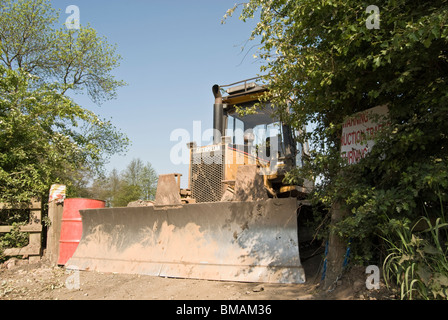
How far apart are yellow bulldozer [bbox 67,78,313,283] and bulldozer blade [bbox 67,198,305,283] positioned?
1 centimetres

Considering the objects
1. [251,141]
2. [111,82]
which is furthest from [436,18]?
[111,82]

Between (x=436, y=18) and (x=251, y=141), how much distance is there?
3.83 meters

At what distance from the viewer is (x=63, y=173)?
8.77 metres

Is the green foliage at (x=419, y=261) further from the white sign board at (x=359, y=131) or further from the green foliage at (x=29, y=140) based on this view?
the green foliage at (x=29, y=140)

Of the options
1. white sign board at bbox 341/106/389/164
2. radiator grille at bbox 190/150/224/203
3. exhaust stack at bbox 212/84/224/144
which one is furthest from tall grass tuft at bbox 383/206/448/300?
exhaust stack at bbox 212/84/224/144

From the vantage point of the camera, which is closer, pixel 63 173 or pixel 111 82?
pixel 63 173

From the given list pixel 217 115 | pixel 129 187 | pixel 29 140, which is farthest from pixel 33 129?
pixel 129 187

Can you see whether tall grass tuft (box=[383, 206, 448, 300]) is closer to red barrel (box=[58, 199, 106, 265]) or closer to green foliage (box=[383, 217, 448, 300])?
green foliage (box=[383, 217, 448, 300])

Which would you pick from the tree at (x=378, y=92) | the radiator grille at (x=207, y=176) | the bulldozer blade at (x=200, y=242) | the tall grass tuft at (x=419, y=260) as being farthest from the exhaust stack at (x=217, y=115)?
the tall grass tuft at (x=419, y=260)

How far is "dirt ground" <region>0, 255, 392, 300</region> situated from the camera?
3508 millimetres

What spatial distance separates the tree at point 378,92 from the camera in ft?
10.1

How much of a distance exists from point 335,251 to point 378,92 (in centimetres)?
187

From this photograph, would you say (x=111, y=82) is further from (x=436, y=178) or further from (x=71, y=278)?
(x=436, y=178)

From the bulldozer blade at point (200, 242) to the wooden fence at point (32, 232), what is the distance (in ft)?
4.51
